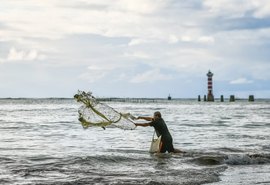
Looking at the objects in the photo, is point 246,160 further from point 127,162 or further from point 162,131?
point 127,162

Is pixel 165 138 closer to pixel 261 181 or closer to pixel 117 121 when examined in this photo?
pixel 117 121

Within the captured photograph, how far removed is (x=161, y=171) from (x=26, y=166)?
3.93 meters

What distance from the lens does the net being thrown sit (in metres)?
16.5

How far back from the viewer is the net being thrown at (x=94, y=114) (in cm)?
1647

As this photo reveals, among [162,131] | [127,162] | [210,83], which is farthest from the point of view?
[210,83]

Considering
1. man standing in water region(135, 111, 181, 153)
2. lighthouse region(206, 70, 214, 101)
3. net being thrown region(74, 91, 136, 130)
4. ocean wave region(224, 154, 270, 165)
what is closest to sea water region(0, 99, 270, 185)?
ocean wave region(224, 154, 270, 165)

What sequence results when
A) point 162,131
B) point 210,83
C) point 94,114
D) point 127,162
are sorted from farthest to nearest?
point 210,83
point 162,131
point 94,114
point 127,162

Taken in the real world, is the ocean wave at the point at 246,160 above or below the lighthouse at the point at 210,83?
below

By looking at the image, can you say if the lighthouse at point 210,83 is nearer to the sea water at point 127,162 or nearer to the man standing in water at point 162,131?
the sea water at point 127,162

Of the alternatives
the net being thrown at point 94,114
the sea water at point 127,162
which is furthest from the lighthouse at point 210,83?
the net being thrown at point 94,114

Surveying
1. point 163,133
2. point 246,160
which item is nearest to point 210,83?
point 163,133

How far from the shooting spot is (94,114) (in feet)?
55.1

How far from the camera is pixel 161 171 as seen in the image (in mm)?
13961

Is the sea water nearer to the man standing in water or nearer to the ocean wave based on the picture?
the ocean wave
